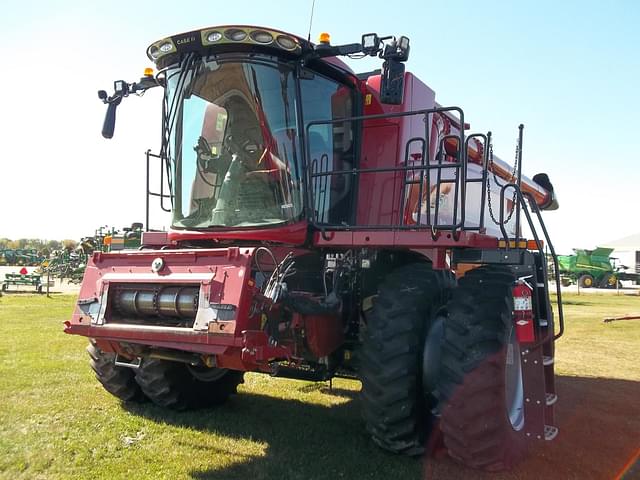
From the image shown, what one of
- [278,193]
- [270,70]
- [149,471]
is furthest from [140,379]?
[270,70]

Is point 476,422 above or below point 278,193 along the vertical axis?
below

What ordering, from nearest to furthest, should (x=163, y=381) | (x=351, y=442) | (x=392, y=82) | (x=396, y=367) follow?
1. (x=396, y=367)
2. (x=392, y=82)
3. (x=351, y=442)
4. (x=163, y=381)

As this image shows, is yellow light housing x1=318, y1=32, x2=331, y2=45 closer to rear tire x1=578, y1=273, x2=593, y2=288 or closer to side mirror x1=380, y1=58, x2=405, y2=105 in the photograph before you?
side mirror x1=380, y1=58, x2=405, y2=105

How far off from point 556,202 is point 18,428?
10.0m

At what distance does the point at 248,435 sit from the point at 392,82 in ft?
10.2

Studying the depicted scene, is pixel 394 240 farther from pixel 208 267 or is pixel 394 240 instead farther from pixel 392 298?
pixel 208 267

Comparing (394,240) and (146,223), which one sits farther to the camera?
(146,223)

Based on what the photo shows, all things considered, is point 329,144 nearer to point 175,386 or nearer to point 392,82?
point 392,82

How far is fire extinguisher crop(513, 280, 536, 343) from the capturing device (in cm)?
429

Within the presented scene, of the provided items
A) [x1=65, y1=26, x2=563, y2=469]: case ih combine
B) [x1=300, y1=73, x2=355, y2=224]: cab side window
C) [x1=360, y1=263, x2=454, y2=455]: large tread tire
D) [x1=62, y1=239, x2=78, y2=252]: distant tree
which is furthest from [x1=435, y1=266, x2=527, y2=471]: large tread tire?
[x1=62, y1=239, x2=78, y2=252]: distant tree

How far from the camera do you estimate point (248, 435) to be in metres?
4.83

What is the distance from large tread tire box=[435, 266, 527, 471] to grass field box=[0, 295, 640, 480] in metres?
0.22

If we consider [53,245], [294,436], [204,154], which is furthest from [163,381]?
[53,245]

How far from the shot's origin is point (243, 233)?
463cm
